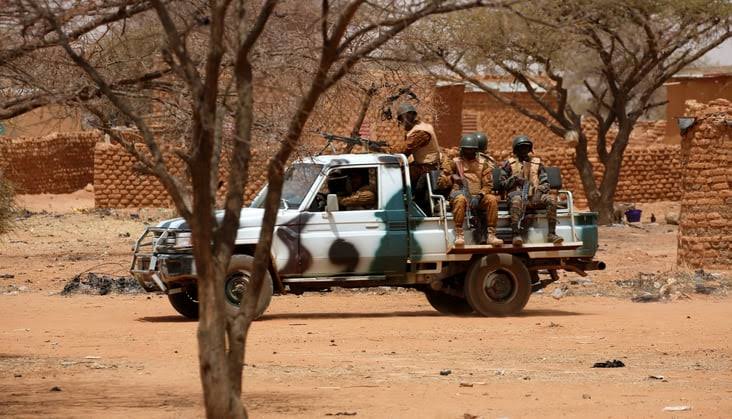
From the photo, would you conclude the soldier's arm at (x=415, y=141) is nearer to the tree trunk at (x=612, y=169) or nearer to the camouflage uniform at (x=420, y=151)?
the camouflage uniform at (x=420, y=151)

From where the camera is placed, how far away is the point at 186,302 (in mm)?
15414

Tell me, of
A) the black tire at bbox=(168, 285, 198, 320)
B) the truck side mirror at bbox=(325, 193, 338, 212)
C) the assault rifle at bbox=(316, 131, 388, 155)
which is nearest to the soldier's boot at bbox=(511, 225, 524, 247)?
the assault rifle at bbox=(316, 131, 388, 155)

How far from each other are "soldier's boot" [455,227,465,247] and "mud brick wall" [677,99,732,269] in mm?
6129

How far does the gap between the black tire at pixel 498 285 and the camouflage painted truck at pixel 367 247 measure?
1 centimetres

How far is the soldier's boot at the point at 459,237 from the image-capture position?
15.0 metres

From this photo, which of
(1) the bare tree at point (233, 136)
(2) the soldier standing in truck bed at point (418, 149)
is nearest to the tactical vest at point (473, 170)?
(2) the soldier standing in truck bed at point (418, 149)

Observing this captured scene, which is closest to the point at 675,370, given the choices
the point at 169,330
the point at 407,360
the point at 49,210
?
the point at 407,360

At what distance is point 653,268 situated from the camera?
71.7 feet

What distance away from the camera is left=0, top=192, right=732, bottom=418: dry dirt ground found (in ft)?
31.6

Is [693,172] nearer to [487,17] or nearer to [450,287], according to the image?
[450,287]

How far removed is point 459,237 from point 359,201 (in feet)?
3.85

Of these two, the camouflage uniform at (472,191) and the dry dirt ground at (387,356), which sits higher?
the camouflage uniform at (472,191)

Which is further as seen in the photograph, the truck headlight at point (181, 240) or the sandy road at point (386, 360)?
the truck headlight at point (181, 240)

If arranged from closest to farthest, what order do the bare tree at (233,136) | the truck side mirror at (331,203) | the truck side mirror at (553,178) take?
the bare tree at (233,136) → the truck side mirror at (331,203) → the truck side mirror at (553,178)
